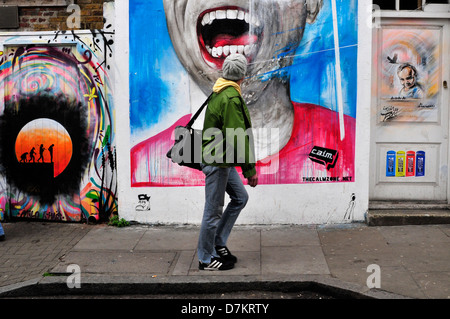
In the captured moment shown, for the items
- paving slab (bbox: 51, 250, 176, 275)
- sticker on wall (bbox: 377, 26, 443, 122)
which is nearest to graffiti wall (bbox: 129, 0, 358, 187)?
sticker on wall (bbox: 377, 26, 443, 122)

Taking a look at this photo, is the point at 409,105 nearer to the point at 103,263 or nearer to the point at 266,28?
the point at 266,28

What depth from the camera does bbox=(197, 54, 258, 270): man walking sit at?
4.91 m

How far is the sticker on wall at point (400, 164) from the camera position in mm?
7031

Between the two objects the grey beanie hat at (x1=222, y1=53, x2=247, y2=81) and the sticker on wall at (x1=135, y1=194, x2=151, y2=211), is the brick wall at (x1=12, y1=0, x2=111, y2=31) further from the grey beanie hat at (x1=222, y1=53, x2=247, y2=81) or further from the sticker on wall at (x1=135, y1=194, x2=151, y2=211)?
the grey beanie hat at (x1=222, y1=53, x2=247, y2=81)

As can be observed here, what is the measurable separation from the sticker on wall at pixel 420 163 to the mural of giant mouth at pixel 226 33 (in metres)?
2.61

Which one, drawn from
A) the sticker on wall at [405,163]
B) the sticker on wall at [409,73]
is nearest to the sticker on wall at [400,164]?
the sticker on wall at [405,163]

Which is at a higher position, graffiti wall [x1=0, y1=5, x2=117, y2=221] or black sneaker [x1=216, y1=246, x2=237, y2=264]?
graffiti wall [x1=0, y1=5, x2=117, y2=221]

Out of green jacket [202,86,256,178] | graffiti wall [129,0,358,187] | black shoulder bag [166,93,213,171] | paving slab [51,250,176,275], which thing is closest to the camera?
green jacket [202,86,256,178]

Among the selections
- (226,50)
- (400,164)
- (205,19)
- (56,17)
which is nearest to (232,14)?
(205,19)

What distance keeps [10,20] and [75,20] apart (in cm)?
89

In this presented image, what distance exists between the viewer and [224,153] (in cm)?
498

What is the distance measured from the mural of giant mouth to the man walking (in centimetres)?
174

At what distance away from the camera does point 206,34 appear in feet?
22.3
